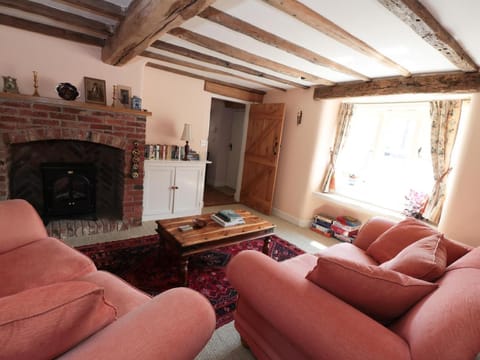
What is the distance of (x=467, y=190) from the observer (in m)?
2.43

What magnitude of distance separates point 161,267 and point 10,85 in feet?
7.68

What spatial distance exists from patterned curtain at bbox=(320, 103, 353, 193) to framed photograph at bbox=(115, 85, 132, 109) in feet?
10.2

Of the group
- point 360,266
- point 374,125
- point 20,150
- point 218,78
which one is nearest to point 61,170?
point 20,150

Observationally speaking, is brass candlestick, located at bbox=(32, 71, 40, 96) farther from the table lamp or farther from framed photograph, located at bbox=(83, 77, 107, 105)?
the table lamp

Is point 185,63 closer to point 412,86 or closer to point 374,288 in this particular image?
point 412,86

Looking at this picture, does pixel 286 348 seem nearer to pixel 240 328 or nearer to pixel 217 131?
pixel 240 328

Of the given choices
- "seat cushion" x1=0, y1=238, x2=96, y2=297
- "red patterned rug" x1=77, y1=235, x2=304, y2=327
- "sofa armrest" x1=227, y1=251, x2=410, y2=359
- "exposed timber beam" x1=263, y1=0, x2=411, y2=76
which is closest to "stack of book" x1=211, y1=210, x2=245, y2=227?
"red patterned rug" x1=77, y1=235, x2=304, y2=327

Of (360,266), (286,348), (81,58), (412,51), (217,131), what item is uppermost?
(412,51)

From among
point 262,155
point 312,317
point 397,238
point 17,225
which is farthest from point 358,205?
point 17,225

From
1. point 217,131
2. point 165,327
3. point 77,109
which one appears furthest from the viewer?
point 217,131

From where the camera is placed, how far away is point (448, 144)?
286 cm

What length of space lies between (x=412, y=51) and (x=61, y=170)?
12.6ft

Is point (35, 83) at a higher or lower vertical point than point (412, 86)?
lower

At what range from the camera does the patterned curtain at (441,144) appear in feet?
9.31
